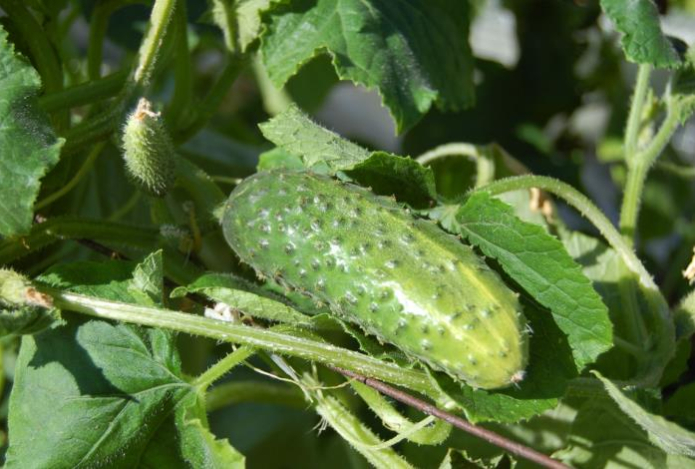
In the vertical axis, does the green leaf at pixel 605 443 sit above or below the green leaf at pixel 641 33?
below

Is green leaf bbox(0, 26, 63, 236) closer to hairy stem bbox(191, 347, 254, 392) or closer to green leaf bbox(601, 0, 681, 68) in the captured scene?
hairy stem bbox(191, 347, 254, 392)

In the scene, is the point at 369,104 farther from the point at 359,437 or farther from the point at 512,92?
the point at 359,437

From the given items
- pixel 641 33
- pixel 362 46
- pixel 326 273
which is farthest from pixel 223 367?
pixel 641 33

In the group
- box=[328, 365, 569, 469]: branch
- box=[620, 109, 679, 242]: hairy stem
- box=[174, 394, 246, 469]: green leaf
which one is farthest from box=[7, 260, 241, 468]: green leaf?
box=[620, 109, 679, 242]: hairy stem

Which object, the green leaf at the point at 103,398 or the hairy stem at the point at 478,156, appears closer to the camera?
the green leaf at the point at 103,398

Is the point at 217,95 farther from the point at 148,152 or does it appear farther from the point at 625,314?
the point at 625,314

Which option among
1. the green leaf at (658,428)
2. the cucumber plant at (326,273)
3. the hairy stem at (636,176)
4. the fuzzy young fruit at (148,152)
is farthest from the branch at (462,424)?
the hairy stem at (636,176)

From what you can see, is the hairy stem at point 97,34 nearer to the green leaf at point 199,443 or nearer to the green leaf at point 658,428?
the green leaf at point 199,443
